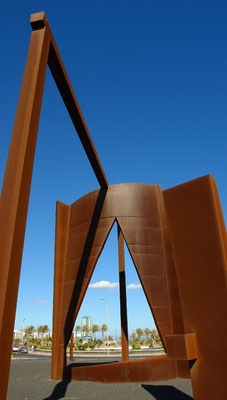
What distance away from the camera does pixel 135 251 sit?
39.2 feet

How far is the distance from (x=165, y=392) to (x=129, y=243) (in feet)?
17.4

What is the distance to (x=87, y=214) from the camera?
13469 mm

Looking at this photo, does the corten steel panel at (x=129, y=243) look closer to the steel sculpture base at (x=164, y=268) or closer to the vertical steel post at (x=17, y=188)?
the steel sculpture base at (x=164, y=268)

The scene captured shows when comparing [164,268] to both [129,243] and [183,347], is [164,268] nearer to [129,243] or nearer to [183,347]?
[129,243]

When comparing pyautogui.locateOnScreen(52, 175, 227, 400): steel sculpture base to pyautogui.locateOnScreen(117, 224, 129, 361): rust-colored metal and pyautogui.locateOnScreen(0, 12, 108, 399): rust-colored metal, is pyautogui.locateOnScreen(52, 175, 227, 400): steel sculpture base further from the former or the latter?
pyautogui.locateOnScreen(0, 12, 108, 399): rust-colored metal

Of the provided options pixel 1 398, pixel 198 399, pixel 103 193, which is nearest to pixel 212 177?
pixel 198 399

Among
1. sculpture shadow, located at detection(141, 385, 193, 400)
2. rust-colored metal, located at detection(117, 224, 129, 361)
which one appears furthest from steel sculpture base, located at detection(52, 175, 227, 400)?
sculpture shadow, located at detection(141, 385, 193, 400)

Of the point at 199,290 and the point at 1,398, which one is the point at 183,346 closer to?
the point at 199,290

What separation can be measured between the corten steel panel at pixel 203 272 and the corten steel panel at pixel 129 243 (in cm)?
500

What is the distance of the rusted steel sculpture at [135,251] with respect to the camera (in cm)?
485

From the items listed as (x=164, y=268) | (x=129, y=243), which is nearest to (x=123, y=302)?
(x=164, y=268)

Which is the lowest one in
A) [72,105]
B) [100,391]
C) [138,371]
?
[100,391]

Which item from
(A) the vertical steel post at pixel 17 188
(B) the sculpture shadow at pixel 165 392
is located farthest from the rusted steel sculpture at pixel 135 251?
(B) the sculpture shadow at pixel 165 392

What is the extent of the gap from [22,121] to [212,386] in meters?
6.15
